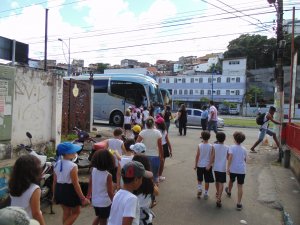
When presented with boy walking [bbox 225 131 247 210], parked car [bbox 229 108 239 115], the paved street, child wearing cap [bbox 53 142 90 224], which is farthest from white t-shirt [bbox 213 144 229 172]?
parked car [bbox 229 108 239 115]

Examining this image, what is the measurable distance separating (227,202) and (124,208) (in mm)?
4681

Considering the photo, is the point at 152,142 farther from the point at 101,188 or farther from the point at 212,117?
the point at 212,117

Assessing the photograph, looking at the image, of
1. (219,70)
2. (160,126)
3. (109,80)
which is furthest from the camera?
(219,70)

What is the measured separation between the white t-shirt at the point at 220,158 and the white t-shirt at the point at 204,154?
0.51ft

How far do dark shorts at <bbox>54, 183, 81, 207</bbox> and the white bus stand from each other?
60.4 feet

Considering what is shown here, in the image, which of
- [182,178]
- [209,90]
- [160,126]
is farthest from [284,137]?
[209,90]

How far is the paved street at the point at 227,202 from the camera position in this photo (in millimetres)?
6266

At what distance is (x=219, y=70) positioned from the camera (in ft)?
295

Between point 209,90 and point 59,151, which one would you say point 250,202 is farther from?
point 209,90

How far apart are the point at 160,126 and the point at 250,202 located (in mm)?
2647

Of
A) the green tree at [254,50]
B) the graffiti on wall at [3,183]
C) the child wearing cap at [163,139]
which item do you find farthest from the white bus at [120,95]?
the green tree at [254,50]

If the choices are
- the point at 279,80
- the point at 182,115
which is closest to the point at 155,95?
the point at 182,115

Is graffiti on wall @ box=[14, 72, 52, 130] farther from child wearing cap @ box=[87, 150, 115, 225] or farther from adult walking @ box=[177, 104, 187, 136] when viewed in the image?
adult walking @ box=[177, 104, 187, 136]

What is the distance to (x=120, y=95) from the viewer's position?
2428 cm
